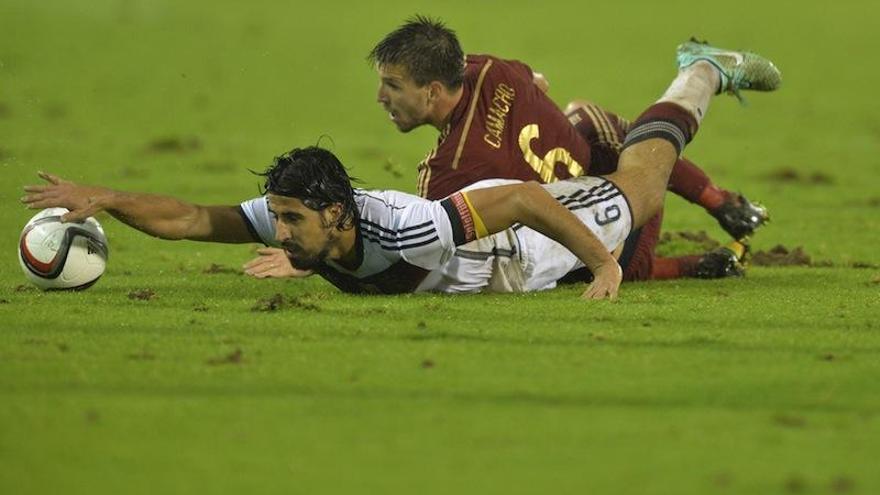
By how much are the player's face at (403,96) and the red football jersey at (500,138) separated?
0.64ft

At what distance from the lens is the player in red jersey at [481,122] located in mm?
9086

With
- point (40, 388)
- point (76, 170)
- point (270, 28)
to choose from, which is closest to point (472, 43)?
point (270, 28)

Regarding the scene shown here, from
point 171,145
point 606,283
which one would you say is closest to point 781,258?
point 606,283

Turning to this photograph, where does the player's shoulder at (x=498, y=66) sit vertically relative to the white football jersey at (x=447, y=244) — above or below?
above

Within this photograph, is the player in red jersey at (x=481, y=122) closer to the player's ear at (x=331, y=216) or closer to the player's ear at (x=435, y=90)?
the player's ear at (x=435, y=90)

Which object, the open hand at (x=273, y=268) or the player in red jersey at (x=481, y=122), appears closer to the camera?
the player in red jersey at (x=481, y=122)

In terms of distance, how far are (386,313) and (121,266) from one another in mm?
2828

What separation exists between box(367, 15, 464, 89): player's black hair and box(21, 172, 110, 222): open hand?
1.80m

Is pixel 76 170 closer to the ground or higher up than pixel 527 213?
closer to the ground

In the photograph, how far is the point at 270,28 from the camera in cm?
3097

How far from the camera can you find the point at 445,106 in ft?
30.3

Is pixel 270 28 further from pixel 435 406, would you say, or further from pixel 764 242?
pixel 435 406

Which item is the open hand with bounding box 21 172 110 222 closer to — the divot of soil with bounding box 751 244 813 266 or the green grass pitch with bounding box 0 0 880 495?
the green grass pitch with bounding box 0 0 880 495

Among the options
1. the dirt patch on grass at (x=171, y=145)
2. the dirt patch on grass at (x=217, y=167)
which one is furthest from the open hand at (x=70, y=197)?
the dirt patch on grass at (x=171, y=145)
